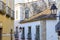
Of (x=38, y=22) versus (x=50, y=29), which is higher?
(x=38, y=22)

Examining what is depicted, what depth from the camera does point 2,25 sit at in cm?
1512

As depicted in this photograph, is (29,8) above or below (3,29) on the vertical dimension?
above

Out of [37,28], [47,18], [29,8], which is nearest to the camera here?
[47,18]

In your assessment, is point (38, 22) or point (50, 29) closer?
point (50, 29)

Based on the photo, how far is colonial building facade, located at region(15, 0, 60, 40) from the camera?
896 inches

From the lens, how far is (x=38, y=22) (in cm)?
2867

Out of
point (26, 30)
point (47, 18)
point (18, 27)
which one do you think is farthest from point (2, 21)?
point (18, 27)

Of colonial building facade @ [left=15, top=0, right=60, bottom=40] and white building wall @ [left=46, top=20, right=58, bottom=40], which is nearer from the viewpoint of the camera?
white building wall @ [left=46, top=20, right=58, bottom=40]

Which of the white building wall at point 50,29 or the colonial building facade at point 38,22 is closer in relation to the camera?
the white building wall at point 50,29

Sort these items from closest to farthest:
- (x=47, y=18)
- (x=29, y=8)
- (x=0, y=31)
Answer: (x=0, y=31), (x=47, y=18), (x=29, y=8)

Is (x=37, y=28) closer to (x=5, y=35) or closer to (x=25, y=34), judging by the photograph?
(x=25, y=34)

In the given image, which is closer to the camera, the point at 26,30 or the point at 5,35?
the point at 5,35

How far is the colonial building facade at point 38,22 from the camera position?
22770 mm

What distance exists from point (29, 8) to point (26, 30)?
5360 mm
